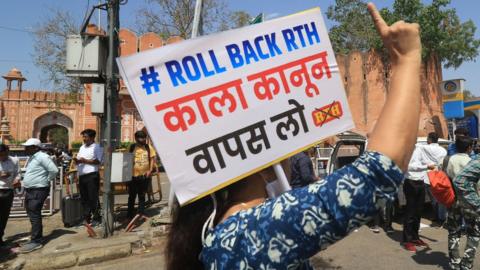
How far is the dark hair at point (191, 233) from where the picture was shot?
118 centimetres

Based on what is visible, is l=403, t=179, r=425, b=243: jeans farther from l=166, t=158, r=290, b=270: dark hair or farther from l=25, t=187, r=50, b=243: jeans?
l=25, t=187, r=50, b=243: jeans

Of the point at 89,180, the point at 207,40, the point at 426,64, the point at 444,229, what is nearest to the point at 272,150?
the point at 207,40

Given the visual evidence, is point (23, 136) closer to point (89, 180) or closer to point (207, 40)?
point (89, 180)

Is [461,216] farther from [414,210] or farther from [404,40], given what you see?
[404,40]

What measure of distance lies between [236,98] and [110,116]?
565cm

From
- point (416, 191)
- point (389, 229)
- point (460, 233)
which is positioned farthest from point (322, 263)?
point (389, 229)

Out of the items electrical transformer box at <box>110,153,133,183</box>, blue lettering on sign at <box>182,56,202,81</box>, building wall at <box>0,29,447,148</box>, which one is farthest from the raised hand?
building wall at <box>0,29,447,148</box>

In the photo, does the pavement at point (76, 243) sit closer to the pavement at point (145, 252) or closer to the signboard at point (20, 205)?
the pavement at point (145, 252)

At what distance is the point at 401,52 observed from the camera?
1.01m

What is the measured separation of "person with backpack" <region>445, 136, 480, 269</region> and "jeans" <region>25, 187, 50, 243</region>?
610 centimetres

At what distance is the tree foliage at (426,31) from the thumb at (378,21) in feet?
81.8

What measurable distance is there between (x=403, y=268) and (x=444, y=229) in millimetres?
2693

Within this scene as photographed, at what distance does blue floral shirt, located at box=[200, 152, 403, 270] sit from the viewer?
87 cm

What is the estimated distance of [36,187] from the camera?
5.88 metres
